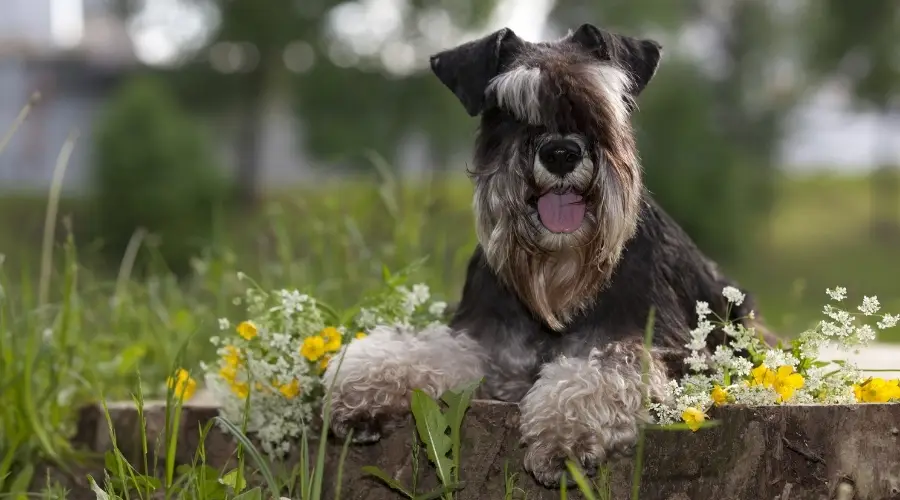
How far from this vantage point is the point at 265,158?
3177 cm

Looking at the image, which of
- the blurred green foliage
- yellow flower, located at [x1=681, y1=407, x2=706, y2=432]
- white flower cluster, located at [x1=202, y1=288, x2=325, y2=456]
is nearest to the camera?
yellow flower, located at [x1=681, y1=407, x2=706, y2=432]

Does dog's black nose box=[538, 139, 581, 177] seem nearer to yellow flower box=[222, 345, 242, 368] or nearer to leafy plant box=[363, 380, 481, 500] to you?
leafy plant box=[363, 380, 481, 500]

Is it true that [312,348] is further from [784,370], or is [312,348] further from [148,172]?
[148,172]

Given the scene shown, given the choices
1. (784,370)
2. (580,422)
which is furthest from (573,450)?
(784,370)

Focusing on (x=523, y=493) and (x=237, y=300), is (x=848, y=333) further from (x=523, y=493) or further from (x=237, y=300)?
(x=237, y=300)

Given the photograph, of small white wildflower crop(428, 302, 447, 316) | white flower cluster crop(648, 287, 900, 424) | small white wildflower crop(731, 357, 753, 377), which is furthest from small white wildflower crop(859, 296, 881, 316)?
small white wildflower crop(428, 302, 447, 316)

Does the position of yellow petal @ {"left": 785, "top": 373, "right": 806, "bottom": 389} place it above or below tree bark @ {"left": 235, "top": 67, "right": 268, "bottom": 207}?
below

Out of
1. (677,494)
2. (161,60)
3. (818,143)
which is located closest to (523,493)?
(677,494)

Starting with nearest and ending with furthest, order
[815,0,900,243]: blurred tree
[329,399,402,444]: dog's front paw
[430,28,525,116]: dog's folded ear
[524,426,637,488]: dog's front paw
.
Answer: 1. [524,426,637,488]: dog's front paw
2. [329,399,402,444]: dog's front paw
3. [430,28,525,116]: dog's folded ear
4. [815,0,900,243]: blurred tree

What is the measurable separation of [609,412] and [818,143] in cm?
3074

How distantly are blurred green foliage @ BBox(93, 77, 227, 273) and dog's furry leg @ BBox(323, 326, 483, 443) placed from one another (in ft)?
55.5

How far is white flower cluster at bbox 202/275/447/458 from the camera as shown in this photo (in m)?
4.33

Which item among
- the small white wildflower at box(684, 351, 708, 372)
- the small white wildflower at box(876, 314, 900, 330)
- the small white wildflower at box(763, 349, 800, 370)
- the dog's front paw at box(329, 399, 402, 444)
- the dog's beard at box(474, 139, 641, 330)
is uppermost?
the dog's beard at box(474, 139, 641, 330)

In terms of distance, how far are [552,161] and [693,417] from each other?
101 cm
